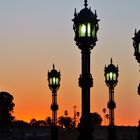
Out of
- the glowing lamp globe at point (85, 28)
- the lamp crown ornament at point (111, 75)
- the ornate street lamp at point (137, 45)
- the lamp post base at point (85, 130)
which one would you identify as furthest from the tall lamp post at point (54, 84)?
the ornate street lamp at point (137, 45)

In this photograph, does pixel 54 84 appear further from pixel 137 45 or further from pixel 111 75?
pixel 137 45

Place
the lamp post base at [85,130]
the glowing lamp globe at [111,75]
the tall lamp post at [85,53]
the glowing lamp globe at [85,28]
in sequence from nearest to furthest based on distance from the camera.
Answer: the lamp post base at [85,130] → the tall lamp post at [85,53] → the glowing lamp globe at [85,28] → the glowing lamp globe at [111,75]

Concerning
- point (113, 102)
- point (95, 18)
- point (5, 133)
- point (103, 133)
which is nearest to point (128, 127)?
point (103, 133)

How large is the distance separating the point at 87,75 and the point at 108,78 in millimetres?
11680

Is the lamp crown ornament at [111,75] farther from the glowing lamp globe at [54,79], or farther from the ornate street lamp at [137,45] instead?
the ornate street lamp at [137,45]

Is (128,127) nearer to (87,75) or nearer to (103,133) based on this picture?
(103,133)

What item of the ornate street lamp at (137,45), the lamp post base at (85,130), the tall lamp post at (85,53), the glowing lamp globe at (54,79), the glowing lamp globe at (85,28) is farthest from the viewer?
the glowing lamp globe at (54,79)

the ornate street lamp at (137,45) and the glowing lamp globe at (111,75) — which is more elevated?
the glowing lamp globe at (111,75)

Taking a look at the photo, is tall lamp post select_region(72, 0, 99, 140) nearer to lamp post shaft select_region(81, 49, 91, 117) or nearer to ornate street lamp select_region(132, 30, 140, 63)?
lamp post shaft select_region(81, 49, 91, 117)

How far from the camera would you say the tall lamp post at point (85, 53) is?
26.9 m

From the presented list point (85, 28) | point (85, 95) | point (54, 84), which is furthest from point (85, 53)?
point (54, 84)

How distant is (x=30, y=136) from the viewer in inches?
7136

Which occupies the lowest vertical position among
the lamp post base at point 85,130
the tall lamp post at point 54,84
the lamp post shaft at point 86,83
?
the lamp post base at point 85,130

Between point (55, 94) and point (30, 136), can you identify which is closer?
point (55, 94)
